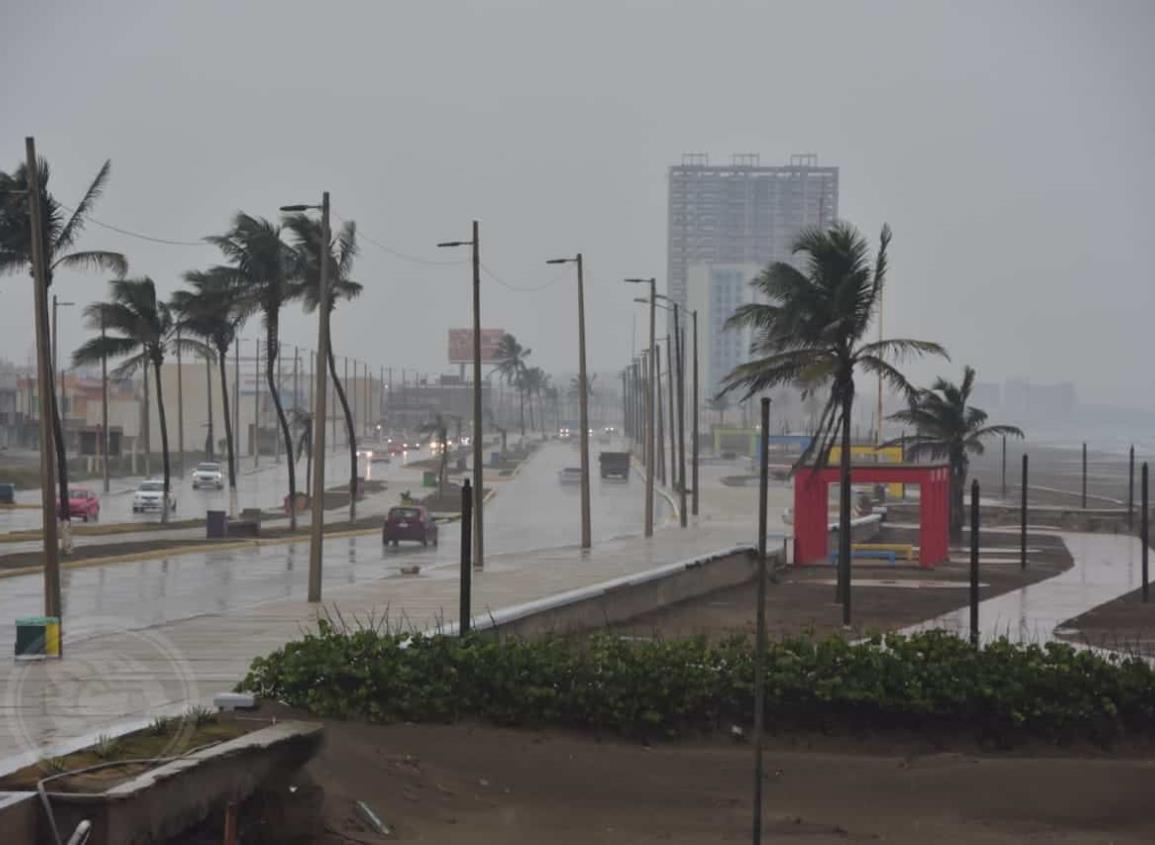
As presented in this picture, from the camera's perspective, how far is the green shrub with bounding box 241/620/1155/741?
1602cm

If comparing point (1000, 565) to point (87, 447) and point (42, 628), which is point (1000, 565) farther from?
point (87, 447)

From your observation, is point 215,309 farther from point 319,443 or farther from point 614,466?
point 614,466

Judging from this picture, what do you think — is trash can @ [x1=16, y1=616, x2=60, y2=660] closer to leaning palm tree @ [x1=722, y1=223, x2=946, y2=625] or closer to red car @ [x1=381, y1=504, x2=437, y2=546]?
leaning palm tree @ [x1=722, y1=223, x2=946, y2=625]

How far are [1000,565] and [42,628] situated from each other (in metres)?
31.3

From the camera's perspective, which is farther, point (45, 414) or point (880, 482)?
point (880, 482)

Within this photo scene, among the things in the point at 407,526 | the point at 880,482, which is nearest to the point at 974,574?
the point at 880,482

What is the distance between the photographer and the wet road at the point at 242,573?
30.6 m

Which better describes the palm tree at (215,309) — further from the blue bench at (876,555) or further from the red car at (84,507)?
the blue bench at (876,555)

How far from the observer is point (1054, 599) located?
117 ft

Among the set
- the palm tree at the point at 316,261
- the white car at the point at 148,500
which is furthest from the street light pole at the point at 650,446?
the white car at the point at 148,500

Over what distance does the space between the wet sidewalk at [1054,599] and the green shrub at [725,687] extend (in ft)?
10.9

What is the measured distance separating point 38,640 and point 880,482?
27.8 metres

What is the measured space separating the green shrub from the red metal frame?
2604 cm

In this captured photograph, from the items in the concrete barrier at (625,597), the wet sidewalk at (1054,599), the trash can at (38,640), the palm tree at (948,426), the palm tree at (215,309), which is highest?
the palm tree at (215,309)
